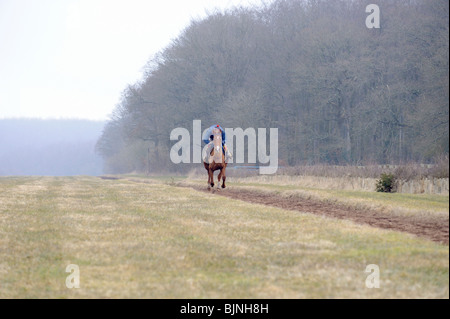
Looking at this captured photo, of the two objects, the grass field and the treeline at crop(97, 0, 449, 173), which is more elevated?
the treeline at crop(97, 0, 449, 173)

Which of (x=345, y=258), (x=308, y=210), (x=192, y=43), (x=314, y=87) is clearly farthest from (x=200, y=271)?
(x=192, y=43)

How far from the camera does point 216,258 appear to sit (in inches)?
324

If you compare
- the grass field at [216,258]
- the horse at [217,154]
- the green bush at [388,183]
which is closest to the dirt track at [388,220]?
the grass field at [216,258]

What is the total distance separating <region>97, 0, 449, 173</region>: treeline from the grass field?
1763 cm

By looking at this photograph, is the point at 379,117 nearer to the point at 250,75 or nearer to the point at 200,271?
the point at 250,75

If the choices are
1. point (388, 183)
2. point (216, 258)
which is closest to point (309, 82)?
point (388, 183)

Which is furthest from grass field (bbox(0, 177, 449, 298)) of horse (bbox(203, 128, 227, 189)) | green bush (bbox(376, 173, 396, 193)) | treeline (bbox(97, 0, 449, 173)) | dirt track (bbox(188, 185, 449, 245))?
treeline (bbox(97, 0, 449, 173))

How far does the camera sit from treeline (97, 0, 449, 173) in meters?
35.7

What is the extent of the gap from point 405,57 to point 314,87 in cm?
929

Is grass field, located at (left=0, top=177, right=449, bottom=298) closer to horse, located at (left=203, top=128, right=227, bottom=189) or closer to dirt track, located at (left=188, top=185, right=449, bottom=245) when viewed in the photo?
dirt track, located at (left=188, top=185, right=449, bottom=245)

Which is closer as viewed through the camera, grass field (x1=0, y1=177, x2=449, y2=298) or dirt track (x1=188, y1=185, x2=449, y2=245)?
grass field (x1=0, y1=177, x2=449, y2=298)

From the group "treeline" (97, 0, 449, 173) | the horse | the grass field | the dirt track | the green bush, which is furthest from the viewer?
"treeline" (97, 0, 449, 173)

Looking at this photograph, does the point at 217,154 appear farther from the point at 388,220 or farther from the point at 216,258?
the point at 216,258

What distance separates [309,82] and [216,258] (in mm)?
37511
